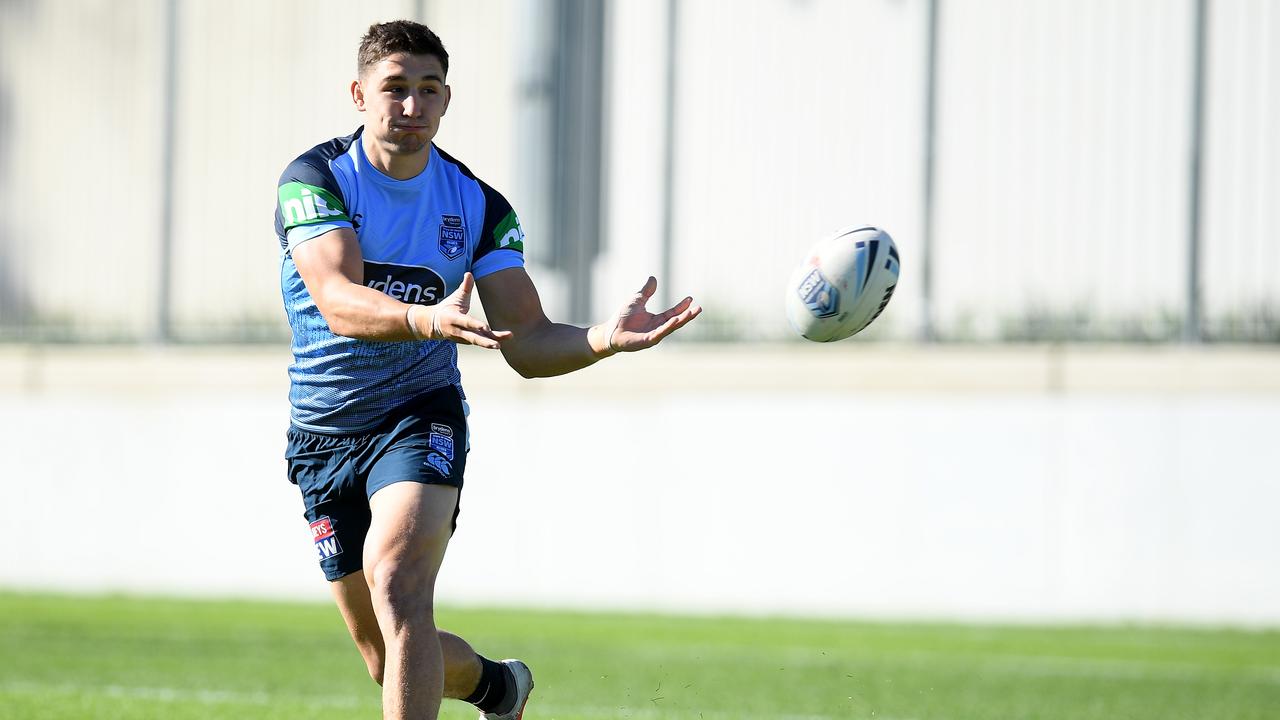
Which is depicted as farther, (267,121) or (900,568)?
(267,121)

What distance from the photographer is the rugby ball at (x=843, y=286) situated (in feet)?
18.4

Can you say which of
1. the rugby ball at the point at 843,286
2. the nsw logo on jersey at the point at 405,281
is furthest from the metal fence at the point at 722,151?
the nsw logo on jersey at the point at 405,281

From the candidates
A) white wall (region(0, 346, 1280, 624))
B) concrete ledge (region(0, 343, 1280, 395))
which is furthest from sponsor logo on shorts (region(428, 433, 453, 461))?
concrete ledge (region(0, 343, 1280, 395))

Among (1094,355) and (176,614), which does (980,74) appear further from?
(176,614)

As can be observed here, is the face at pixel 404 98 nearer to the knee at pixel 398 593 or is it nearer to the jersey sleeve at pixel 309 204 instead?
the jersey sleeve at pixel 309 204

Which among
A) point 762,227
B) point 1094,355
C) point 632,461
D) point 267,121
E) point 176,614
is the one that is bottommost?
point 176,614

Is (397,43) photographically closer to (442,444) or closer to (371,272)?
(371,272)

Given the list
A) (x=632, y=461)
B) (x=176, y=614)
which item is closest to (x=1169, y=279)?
(x=632, y=461)

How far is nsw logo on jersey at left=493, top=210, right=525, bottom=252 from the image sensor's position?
553 centimetres

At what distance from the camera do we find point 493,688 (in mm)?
5695

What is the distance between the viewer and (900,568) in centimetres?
1304

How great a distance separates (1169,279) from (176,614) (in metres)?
8.20

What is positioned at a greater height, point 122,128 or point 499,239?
point 122,128

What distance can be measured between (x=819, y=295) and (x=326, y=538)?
1809 mm
